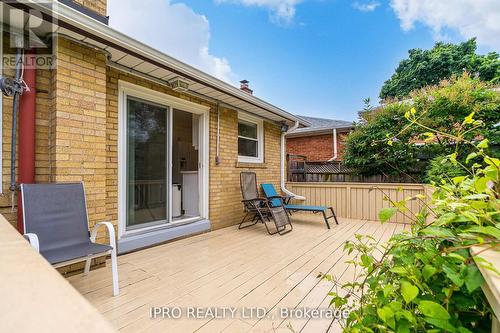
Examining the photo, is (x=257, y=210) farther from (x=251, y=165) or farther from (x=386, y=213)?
(x=386, y=213)

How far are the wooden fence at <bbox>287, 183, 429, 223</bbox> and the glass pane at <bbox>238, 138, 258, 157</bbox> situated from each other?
1.77 meters

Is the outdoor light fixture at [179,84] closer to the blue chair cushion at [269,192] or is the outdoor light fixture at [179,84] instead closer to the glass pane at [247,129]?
the glass pane at [247,129]

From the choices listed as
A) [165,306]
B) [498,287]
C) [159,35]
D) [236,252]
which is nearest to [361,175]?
[236,252]

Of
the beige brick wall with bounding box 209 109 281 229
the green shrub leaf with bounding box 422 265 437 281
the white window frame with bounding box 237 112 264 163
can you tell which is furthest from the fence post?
the green shrub leaf with bounding box 422 265 437 281

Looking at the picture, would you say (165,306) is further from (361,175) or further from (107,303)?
(361,175)

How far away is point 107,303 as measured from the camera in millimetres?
2098

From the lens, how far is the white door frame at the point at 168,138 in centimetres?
338

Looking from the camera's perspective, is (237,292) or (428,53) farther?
(428,53)

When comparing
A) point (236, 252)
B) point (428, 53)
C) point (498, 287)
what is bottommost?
point (236, 252)

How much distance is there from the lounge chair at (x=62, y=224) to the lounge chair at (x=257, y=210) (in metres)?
2.78

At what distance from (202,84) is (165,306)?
3.13 metres

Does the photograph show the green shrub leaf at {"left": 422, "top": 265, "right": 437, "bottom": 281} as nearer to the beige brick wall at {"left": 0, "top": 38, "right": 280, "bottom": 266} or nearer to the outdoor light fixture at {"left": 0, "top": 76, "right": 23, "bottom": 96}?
the beige brick wall at {"left": 0, "top": 38, "right": 280, "bottom": 266}

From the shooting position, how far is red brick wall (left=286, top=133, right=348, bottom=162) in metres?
10.2

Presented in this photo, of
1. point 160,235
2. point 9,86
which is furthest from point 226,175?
point 9,86
